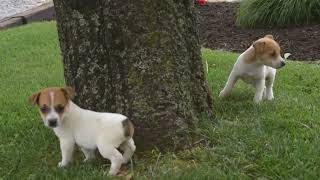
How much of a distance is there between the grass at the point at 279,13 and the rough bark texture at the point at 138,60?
22.6 ft

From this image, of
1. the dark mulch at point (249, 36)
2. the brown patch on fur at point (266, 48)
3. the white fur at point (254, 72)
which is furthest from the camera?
the dark mulch at point (249, 36)

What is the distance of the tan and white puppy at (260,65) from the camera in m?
5.57

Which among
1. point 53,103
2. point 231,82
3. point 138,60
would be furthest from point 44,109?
point 231,82

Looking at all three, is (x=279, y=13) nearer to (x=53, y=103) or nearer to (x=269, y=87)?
(x=269, y=87)

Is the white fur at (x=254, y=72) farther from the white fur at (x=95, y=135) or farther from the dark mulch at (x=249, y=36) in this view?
the dark mulch at (x=249, y=36)

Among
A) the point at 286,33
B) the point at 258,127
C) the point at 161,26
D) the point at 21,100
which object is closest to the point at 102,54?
the point at 161,26

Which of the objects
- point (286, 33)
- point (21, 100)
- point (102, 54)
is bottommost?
point (286, 33)

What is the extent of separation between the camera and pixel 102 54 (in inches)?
183

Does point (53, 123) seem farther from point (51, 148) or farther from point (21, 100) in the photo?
point (21, 100)

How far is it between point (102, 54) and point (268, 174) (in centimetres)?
151

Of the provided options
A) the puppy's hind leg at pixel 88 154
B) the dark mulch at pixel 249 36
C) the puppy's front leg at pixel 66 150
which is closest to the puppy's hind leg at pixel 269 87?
the puppy's hind leg at pixel 88 154

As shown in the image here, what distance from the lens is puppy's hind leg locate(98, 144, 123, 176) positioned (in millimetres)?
4188

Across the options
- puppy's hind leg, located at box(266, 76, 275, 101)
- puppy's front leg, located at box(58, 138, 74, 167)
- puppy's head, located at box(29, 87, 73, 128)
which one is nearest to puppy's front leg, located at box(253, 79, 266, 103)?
puppy's hind leg, located at box(266, 76, 275, 101)

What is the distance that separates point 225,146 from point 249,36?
21.8ft
